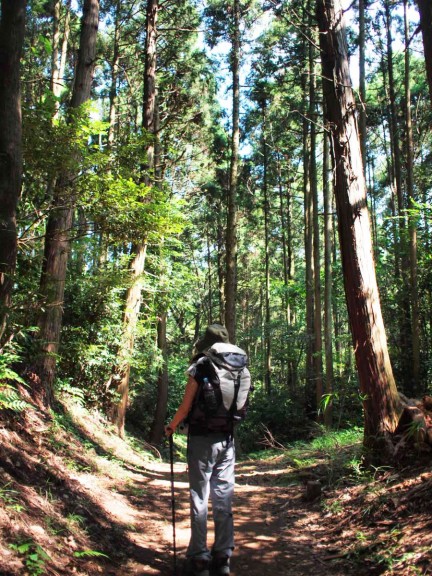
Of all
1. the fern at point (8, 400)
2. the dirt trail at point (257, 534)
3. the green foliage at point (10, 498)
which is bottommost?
the dirt trail at point (257, 534)

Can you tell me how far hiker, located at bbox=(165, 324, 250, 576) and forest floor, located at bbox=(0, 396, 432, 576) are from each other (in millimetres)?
442

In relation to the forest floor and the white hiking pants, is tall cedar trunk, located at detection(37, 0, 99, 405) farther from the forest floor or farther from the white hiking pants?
the white hiking pants

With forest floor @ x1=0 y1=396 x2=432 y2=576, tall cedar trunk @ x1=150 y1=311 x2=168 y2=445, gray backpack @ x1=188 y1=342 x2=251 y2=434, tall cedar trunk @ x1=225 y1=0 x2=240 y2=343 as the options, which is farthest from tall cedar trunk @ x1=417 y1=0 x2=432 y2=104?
tall cedar trunk @ x1=150 y1=311 x2=168 y2=445

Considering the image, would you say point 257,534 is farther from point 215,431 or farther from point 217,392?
point 217,392

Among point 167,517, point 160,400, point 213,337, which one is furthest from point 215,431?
point 160,400

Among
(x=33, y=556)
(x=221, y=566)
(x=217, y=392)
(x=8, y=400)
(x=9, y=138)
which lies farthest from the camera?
(x=9, y=138)

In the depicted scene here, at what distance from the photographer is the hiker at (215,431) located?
3.76m

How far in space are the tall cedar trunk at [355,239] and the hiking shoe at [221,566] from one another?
7.70ft

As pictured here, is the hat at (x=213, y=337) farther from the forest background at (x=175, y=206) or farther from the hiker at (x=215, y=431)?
the forest background at (x=175, y=206)

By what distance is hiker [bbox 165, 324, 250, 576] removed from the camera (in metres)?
3.76

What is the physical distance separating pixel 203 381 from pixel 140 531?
82.2 inches

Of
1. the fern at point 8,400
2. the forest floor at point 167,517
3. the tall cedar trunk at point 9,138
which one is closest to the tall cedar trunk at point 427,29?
the forest floor at point 167,517

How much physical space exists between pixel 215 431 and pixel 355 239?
3.11 metres

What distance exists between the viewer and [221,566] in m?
3.71
